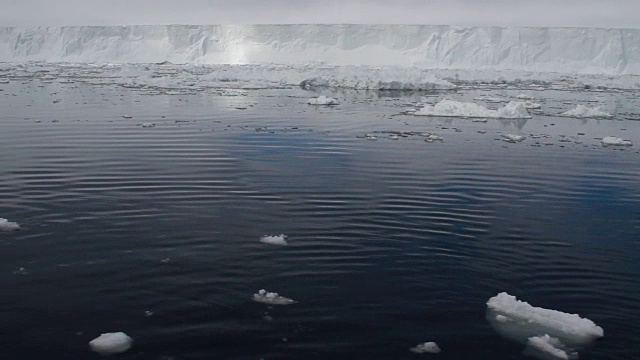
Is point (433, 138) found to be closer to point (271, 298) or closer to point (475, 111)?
point (475, 111)

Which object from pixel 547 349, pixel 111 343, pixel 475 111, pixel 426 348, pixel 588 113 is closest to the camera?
pixel 111 343

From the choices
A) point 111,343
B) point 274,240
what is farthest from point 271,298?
point 274,240

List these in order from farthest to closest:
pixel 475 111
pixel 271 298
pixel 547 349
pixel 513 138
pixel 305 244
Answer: pixel 475 111 → pixel 513 138 → pixel 305 244 → pixel 271 298 → pixel 547 349

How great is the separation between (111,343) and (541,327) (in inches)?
167

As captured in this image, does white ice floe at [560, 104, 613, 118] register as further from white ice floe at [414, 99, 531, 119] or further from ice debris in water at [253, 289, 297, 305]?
ice debris in water at [253, 289, 297, 305]

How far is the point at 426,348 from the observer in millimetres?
5785

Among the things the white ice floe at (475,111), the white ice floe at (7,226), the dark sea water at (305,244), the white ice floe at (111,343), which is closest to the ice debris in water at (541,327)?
the dark sea water at (305,244)

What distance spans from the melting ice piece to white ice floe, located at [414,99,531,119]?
21.0m

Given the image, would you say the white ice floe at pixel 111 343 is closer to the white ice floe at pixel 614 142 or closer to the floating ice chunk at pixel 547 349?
the floating ice chunk at pixel 547 349

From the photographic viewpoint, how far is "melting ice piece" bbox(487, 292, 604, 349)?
6.09 metres

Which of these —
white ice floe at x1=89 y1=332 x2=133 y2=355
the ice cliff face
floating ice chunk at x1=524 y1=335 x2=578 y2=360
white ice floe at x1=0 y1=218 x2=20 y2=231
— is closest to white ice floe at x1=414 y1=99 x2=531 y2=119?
white ice floe at x1=0 y1=218 x2=20 y2=231

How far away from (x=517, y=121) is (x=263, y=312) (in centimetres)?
2159

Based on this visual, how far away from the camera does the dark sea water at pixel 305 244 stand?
605 cm

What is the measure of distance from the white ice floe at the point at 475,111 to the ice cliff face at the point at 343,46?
5728cm
